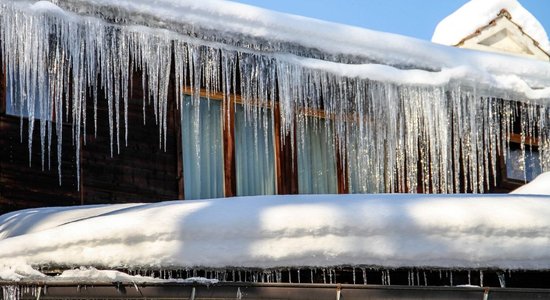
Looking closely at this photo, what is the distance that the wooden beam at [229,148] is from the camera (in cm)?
1009

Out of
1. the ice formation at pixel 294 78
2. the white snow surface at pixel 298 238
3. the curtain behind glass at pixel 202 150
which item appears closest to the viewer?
the white snow surface at pixel 298 238

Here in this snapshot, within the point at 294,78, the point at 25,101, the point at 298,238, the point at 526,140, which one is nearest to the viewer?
the point at 298,238

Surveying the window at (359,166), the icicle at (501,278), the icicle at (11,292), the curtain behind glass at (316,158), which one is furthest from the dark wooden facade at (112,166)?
the icicle at (501,278)

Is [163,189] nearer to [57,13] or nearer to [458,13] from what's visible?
[57,13]

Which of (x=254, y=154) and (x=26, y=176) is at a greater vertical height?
(x=254, y=154)

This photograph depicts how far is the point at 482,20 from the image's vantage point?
14.0 m

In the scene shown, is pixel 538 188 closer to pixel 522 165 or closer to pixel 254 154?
pixel 522 165

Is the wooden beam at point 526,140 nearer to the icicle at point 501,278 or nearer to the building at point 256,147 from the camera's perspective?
the building at point 256,147

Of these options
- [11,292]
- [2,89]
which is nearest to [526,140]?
[2,89]

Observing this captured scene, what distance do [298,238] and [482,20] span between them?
757 centimetres

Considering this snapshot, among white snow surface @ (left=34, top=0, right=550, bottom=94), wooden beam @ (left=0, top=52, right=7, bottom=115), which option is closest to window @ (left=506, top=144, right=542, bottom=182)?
white snow surface @ (left=34, top=0, right=550, bottom=94)

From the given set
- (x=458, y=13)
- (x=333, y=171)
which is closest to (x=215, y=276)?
(x=333, y=171)

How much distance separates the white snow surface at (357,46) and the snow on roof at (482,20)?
2768mm

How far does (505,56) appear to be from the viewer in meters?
11.1
